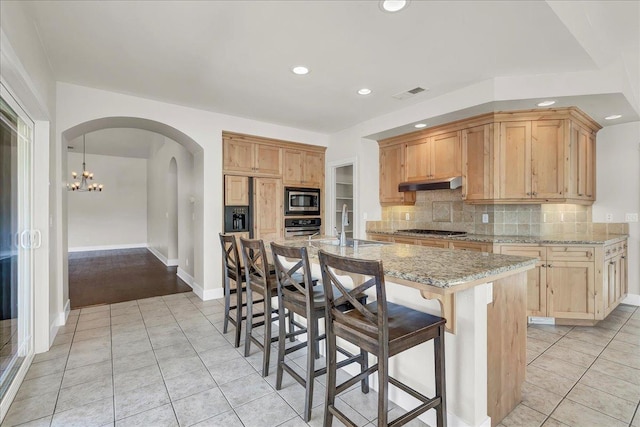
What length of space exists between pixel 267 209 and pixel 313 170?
116 cm

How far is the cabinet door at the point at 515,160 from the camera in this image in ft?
11.8

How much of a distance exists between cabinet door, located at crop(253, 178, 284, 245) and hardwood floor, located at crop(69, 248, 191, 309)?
1.50m

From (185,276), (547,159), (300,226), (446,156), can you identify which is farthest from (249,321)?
(547,159)

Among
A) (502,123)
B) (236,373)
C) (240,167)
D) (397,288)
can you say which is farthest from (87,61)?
(502,123)

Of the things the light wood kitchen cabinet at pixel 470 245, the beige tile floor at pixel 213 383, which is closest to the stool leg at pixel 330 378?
the beige tile floor at pixel 213 383

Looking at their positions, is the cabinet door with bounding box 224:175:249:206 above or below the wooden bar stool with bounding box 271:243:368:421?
above

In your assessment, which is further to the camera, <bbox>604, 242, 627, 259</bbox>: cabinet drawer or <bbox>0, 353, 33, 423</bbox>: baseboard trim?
<bbox>604, 242, 627, 259</bbox>: cabinet drawer

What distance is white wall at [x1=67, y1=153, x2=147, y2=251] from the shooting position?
9.59 meters

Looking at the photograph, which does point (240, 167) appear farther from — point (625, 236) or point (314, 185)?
point (625, 236)

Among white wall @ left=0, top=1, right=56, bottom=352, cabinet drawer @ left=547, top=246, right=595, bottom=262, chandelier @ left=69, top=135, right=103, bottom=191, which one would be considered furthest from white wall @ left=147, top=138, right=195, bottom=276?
cabinet drawer @ left=547, top=246, right=595, bottom=262

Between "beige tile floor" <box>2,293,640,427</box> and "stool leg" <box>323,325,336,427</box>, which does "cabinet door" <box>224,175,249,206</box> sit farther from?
"stool leg" <box>323,325,336,427</box>

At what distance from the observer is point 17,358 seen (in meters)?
2.41

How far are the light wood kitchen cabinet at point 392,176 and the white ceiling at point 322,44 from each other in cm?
126

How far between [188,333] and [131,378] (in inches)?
33.2
